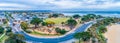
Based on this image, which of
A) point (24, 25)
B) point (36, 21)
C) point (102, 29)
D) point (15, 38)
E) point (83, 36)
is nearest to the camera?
point (15, 38)

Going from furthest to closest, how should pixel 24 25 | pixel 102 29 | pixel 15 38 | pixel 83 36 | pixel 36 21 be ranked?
pixel 102 29
pixel 36 21
pixel 24 25
pixel 83 36
pixel 15 38

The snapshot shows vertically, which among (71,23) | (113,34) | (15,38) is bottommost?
(113,34)

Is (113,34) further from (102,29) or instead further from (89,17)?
(89,17)

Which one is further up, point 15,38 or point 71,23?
point 15,38

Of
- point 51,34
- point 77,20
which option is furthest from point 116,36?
point 51,34

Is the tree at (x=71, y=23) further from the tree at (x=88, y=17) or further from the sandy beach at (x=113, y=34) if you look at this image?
the sandy beach at (x=113, y=34)

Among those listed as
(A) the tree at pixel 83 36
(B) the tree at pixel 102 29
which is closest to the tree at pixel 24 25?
(A) the tree at pixel 83 36

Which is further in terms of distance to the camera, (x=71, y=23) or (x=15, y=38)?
(x=71, y=23)

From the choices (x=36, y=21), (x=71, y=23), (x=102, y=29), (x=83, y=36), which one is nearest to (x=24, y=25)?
(x=36, y=21)

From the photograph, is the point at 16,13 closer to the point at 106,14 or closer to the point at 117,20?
the point at 106,14

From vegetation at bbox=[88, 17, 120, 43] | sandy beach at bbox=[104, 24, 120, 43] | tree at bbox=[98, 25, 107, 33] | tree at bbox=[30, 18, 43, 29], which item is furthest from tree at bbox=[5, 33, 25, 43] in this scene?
tree at bbox=[98, 25, 107, 33]
